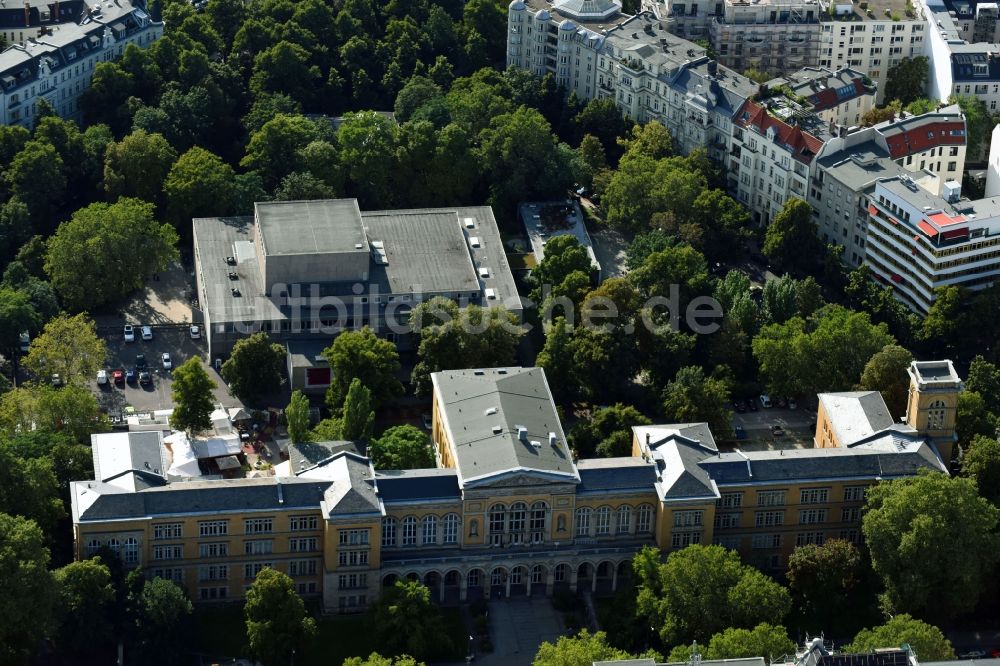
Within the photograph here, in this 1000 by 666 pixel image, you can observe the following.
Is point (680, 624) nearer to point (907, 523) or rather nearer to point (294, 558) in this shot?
point (907, 523)

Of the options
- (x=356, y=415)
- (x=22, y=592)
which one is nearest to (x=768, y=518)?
(x=356, y=415)

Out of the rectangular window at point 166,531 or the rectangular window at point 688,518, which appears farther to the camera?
the rectangular window at point 688,518

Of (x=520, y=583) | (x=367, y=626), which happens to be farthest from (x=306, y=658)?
(x=520, y=583)

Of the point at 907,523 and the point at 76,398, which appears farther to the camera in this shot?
the point at 76,398

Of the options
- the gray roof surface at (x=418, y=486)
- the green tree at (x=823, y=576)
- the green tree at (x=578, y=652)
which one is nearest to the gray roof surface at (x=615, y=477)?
the gray roof surface at (x=418, y=486)

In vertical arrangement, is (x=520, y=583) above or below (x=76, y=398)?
below

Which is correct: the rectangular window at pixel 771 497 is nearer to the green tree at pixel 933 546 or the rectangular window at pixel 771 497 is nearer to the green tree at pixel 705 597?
the green tree at pixel 933 546

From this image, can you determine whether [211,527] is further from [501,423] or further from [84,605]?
[501,423]
